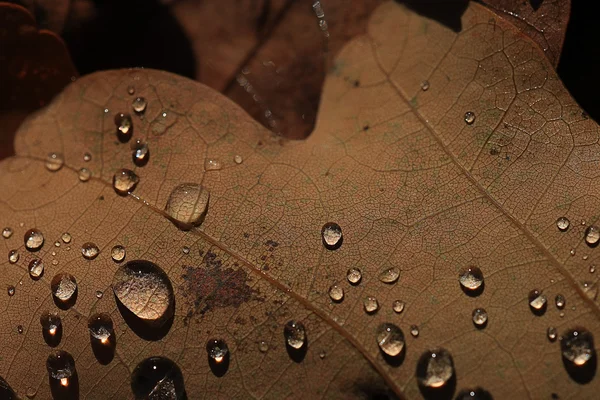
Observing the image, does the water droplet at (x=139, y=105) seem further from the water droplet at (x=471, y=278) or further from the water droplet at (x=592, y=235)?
the water droplet at (x=592, y=235)

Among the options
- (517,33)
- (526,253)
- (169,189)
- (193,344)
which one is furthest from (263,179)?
(517,33)

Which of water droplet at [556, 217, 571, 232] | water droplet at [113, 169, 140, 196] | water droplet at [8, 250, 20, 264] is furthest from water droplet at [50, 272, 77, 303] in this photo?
water droplet at [556, 217, 571, 232]

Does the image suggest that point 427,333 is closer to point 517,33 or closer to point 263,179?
point 263,179

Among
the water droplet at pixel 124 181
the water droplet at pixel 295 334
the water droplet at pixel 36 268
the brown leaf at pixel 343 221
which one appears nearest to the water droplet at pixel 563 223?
the brown leaf at pixel 343 221

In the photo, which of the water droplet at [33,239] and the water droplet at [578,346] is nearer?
the water droplet at [578,346]

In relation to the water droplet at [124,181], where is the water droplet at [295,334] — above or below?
above

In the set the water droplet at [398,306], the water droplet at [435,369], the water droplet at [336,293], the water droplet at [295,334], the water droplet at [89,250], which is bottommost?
the water droplet at [89,250]

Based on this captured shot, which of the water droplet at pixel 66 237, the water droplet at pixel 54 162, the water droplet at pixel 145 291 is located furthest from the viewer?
the water droplet at pixel 54 162
